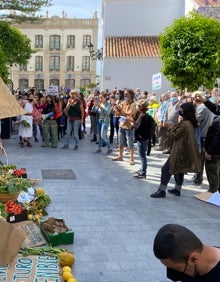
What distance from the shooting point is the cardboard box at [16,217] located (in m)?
5.47

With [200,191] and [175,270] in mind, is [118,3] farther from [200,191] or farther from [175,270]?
[175,270]

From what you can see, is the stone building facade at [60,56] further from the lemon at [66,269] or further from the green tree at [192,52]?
the lemon at [66,269]

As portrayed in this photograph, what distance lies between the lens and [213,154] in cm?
710

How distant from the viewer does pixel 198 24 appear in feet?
47.1

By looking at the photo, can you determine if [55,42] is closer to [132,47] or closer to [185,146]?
[132,47]

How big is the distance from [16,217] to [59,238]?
790 mm

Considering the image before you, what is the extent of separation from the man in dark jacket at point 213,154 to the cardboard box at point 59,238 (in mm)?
3118

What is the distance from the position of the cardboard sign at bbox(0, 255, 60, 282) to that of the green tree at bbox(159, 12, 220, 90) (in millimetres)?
10770

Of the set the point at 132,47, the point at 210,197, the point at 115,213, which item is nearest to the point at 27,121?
the point at 115,213

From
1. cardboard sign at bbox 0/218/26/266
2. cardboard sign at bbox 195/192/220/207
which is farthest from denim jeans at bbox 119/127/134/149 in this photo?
cardboard sign at bbox 0/218/26/266

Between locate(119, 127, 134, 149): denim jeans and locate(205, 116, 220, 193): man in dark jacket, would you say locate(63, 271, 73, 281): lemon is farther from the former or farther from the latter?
locate(119, 127, 134, 149): denim jeans

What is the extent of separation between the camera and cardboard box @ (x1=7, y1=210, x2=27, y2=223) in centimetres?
547

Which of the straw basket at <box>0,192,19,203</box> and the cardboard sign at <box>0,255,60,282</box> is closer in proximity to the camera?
the cardboard sign at <box>0,255,60,282</box>

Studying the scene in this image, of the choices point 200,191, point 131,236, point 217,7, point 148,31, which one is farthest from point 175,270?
point 148,31
